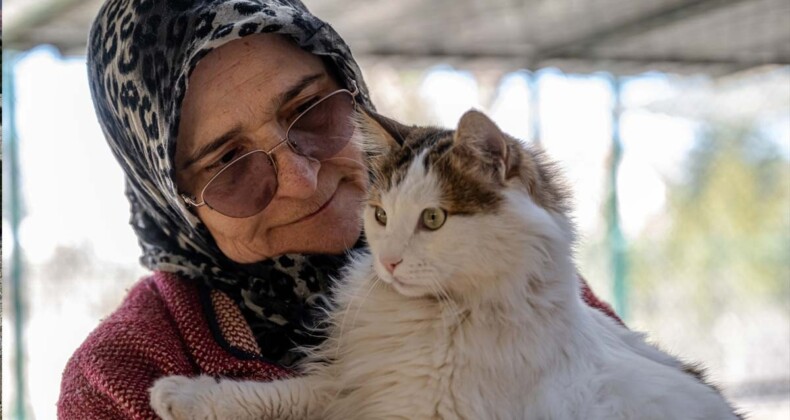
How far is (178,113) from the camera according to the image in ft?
4.90

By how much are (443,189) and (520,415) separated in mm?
387

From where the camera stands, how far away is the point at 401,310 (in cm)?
138

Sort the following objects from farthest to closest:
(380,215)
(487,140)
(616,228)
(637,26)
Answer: (616,228), (637,26), (380,215), (487,140)

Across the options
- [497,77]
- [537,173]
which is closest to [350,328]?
[537,173]

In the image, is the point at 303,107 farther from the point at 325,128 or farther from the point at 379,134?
the point at 379,134

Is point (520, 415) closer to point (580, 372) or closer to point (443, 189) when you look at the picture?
point (580, 372)

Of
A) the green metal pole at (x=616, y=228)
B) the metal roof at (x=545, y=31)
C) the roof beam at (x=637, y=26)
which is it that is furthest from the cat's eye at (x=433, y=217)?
the green metal pole at (x=616, y=228)

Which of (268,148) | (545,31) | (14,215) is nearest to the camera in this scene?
(268,148)

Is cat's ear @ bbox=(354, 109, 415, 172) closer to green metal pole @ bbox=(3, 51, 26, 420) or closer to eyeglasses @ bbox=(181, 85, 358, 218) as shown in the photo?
eyeglasses @ bbox=(181, 85, 358, 218)

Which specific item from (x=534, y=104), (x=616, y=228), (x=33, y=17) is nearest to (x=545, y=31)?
(x=534, y=104)

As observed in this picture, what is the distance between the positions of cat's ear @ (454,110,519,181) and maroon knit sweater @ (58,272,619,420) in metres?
0.59

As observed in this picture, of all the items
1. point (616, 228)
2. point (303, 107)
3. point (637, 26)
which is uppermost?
point (637, 26)

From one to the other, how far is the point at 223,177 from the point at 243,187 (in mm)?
46

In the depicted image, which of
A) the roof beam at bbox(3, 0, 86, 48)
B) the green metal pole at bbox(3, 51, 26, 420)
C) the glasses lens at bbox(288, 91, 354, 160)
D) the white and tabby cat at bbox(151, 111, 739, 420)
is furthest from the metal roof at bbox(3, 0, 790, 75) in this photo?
the white and tabby cat at bbox(151, 111, 739, 420)
